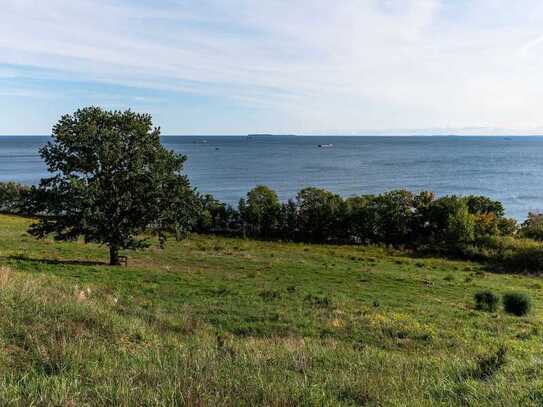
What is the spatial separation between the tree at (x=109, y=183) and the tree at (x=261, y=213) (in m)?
27.7

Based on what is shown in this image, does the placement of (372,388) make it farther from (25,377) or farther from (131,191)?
(131,191)

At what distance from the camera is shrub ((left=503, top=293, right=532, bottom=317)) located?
1941 cm

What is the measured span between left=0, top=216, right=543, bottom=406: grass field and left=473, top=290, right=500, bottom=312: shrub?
1.63 ft

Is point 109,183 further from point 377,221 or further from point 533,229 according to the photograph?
point 533,229

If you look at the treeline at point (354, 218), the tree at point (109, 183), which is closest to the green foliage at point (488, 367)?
the tree at point (109, 183)

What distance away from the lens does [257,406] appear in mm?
4602

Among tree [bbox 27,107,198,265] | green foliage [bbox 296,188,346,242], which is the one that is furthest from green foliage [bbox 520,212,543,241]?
tree [bbox 27,107,198,265]

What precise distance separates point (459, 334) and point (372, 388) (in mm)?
9464

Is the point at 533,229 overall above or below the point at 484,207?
below

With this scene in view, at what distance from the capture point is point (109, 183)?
77.2 ft

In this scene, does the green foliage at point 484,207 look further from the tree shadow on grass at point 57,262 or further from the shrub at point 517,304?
the tree shadow on grass at point 57,262

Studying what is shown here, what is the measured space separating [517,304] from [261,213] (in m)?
35.2

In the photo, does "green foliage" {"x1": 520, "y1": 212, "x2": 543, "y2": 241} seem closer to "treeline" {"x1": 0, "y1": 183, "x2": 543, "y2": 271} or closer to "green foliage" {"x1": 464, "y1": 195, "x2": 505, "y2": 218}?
"treeline" {"x1": 0, "y1": 183, "x2": 543, "y2": 271}

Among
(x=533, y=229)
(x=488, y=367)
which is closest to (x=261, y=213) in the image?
(x=533, y=229)
